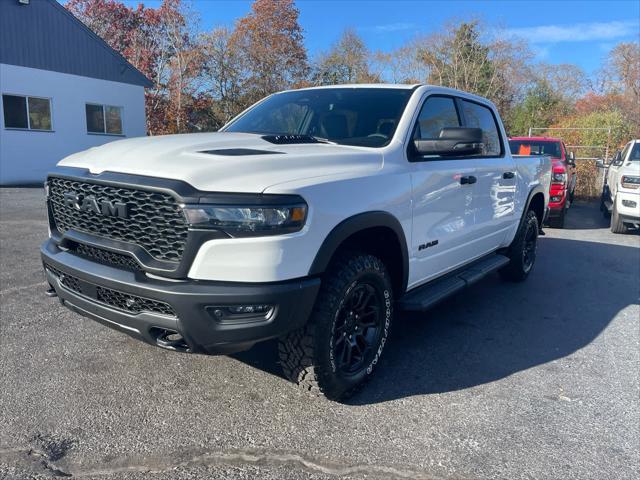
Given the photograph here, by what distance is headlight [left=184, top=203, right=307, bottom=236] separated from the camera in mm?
2367

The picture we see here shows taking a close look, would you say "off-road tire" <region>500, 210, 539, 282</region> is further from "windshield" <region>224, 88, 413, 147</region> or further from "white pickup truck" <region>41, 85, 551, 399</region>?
"windshield" <region>224, 88, 413, 147</region>

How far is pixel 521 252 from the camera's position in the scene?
5711mm

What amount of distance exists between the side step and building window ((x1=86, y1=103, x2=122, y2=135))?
1734 centimetres

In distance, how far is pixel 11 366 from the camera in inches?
133

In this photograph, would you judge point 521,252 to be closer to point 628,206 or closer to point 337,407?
point 337,407

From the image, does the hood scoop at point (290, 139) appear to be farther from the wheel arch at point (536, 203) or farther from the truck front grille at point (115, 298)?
the wheel arch at point (536, 203)

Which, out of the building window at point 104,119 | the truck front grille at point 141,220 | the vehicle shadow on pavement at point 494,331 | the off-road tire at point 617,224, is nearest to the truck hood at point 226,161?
the truck front grille at point 141,220

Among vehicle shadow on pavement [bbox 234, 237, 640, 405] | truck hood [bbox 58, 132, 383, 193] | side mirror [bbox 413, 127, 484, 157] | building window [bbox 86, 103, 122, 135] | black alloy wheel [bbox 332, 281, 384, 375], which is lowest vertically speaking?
vehicle shadow on pavement [bbox 234, 237, 640, 405]

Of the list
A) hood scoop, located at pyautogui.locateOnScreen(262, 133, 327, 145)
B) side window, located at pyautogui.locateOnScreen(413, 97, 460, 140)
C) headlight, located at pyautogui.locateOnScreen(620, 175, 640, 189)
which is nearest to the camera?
hood scoop, located at pyautogui.locateOnScreen(262, 133, 327, 145)

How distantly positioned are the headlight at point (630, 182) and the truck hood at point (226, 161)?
7.67 metres

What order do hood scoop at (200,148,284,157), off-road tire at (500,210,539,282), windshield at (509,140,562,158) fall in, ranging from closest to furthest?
hood scoop at (200,148,284,157) < off-road tire at (500,210,539,282) < windshield at (509,140,562,158)

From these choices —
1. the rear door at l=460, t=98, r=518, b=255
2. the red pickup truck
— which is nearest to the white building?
the red pickup truck

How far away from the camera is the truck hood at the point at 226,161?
245 centimetres

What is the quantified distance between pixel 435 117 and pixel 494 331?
1.87 meters
